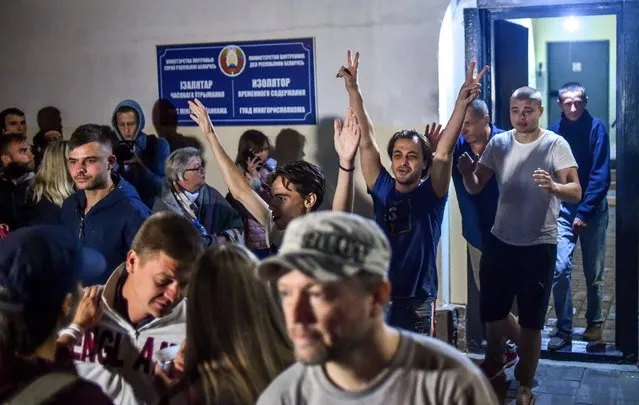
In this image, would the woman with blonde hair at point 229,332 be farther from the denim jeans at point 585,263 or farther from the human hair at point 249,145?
the denim jeans at point 585,263

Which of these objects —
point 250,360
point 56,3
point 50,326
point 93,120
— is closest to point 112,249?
point 50,326

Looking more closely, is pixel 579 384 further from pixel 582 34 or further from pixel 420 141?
pixel 582 34

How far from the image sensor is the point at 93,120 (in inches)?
272

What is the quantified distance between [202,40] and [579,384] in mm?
3662

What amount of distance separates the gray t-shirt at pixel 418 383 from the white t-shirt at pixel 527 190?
3.13m

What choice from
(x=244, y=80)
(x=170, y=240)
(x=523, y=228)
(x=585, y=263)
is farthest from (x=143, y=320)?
(x=585, y=263)

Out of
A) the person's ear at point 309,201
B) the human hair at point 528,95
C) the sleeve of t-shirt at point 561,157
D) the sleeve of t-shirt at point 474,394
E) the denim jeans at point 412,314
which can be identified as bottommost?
the denim jeans at point 412,314

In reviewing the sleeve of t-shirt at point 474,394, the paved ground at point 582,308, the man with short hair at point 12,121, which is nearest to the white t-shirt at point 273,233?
the sleeve of t-shirt at point 474,394

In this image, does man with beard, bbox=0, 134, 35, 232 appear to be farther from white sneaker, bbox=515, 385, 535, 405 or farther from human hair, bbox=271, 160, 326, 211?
white sneaker, bbox=515, 385, 535, 405

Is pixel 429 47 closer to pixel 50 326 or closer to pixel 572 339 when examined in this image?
pixel 572 339

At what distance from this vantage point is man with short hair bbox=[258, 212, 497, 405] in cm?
223

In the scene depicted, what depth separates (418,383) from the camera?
2240 millimetres

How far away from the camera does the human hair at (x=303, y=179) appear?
3.88 meters

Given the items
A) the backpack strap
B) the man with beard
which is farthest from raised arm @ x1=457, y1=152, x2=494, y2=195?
the backpack strap
